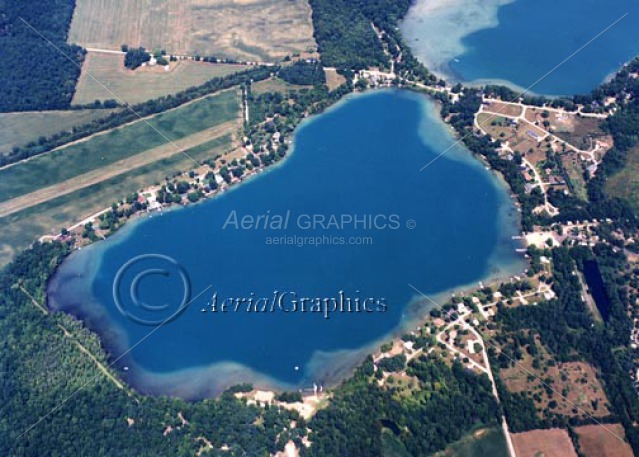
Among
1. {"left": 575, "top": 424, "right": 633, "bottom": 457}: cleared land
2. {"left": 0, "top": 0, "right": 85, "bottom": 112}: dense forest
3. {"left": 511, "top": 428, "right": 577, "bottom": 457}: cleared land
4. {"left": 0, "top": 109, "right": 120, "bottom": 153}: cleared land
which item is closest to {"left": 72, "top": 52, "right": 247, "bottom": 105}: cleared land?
{"left": 0, "top": 0, "right": 85, "bottom": 112}: dense forest

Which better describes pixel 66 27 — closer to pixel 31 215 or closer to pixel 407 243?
pixel 31 215

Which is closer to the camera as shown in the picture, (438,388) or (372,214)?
(438,388)

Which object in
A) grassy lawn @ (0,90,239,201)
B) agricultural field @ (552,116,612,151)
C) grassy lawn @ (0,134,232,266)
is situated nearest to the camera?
grassy lawn @ (0,134,232,266)

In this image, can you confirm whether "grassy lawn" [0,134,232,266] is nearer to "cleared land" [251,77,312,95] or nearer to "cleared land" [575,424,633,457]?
"cleared land" [251,77,312,95]

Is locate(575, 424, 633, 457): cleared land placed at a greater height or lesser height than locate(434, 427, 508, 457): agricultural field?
greater

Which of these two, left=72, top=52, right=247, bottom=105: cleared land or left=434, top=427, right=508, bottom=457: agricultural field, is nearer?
left=434, top=427, right=508, bottom=457: agricultural field

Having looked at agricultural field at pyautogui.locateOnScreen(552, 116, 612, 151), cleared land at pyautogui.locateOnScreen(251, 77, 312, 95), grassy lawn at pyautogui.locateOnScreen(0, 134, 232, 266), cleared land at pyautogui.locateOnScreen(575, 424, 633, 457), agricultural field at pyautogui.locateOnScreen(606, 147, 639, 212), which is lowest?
grassy lawn at pyautogui.locateOnScreen(0, 134, 232, 266)

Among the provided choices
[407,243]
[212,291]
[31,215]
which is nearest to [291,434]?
[212,291]
